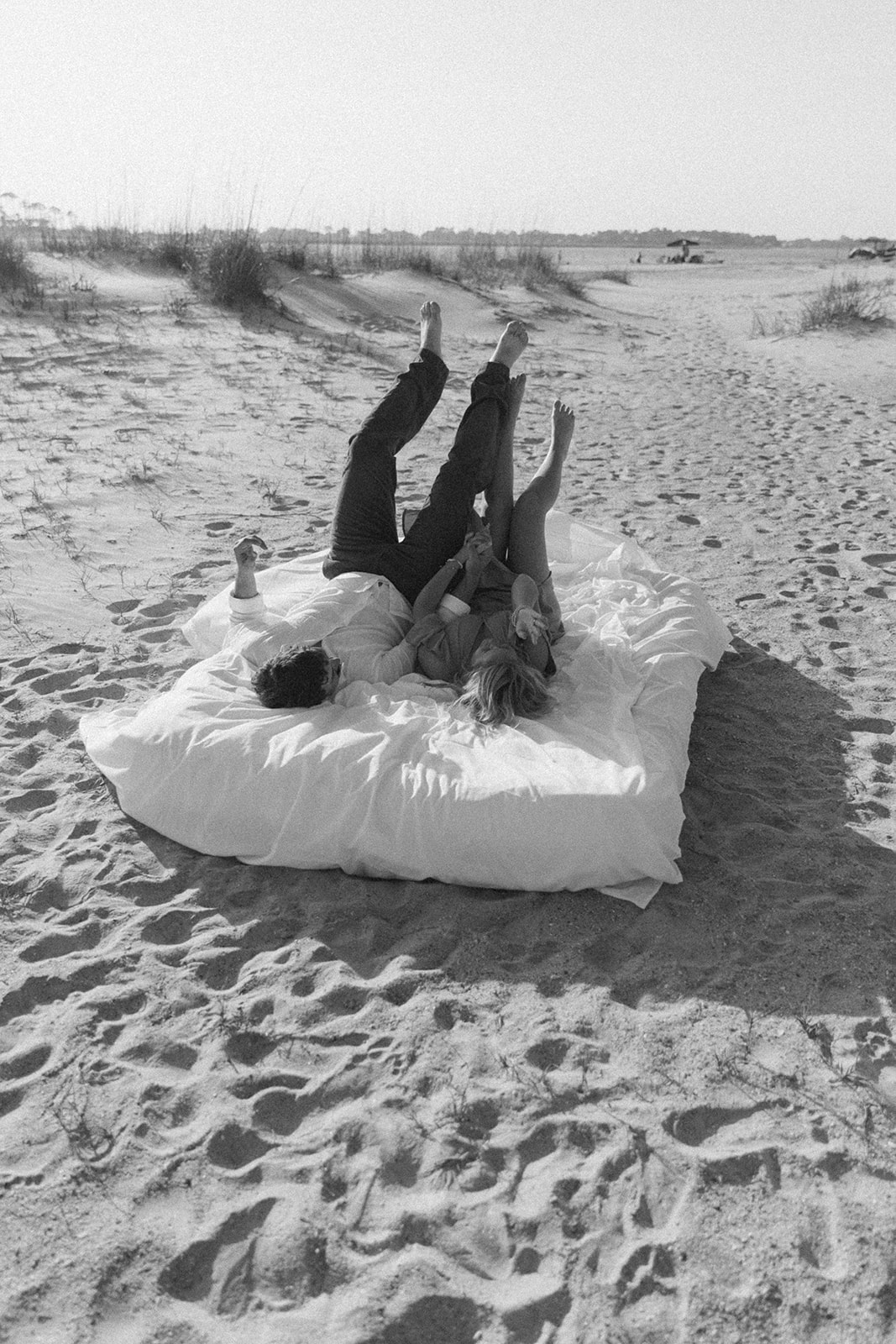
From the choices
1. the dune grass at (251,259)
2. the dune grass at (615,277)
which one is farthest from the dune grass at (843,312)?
the dune grass at (615,277)

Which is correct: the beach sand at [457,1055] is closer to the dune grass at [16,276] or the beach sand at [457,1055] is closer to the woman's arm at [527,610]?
the woman's arm at [527,610]

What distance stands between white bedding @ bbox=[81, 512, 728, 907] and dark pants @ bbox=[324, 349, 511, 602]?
26.2 inches

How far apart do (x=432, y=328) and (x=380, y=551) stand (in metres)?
1.42

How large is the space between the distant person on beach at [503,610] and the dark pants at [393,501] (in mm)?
144

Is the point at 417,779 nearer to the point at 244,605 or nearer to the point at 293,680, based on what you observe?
the point at 293,680

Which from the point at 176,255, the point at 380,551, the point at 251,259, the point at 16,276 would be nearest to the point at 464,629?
the point at 380,551

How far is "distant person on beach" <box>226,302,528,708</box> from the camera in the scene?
4.27m

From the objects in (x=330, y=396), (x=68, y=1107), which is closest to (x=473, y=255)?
(x=330, y=396)

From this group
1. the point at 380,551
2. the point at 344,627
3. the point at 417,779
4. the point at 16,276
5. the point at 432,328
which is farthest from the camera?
the point at 16,276

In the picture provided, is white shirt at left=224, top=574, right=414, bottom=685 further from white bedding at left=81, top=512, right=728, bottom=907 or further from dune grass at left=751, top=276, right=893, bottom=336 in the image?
dune grass at left=751, top=276, right=893, bottom=336

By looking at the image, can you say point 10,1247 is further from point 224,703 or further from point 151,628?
point 151,628

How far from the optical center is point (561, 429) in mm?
5035

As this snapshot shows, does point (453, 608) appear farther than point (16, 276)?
No

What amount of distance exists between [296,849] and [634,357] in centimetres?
1226
